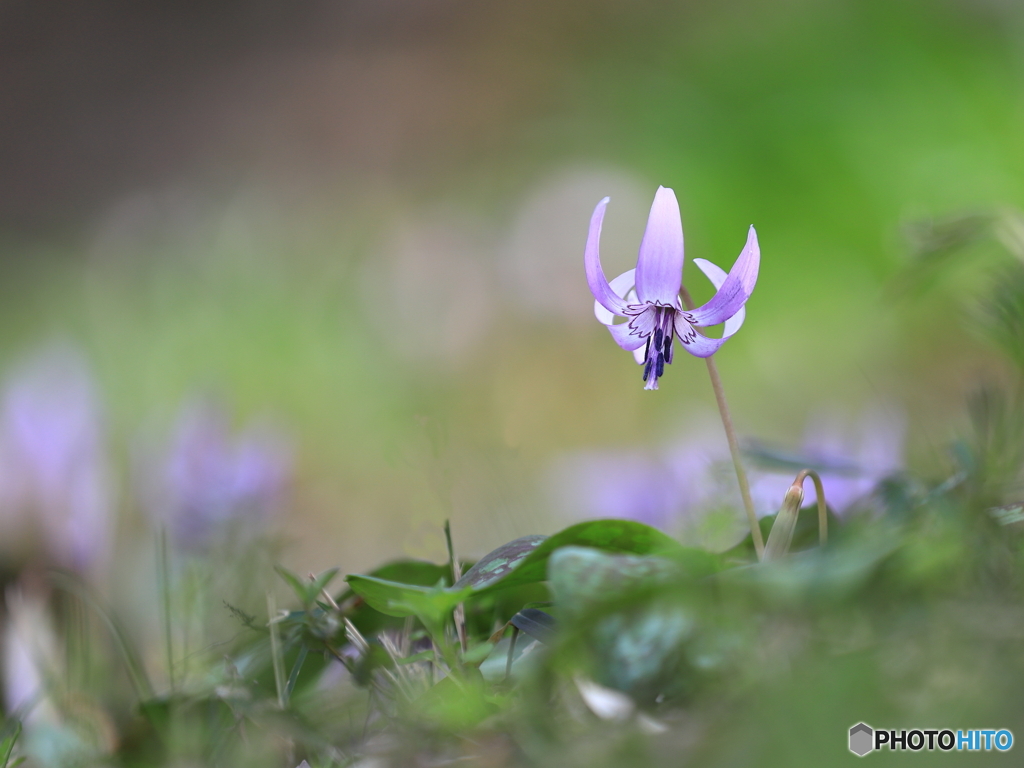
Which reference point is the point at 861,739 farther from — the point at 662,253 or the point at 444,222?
the point at 444,222

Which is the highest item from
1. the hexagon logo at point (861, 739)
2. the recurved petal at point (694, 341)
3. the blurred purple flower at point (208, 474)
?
the recurved petal at point (694, 341)

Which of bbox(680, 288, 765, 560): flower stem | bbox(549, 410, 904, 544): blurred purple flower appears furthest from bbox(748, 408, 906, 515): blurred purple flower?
bbox(680, 288, 765, 560): flower stem

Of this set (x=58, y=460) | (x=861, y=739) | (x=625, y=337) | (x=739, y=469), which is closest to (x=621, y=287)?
(x=625, y=337)

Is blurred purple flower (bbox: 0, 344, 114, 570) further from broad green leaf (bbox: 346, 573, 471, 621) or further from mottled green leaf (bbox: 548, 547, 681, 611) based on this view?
mottled green leaf (bbox: 548, 547, 681, 611)

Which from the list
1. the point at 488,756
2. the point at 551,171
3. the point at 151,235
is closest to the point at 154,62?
the point at 151,235

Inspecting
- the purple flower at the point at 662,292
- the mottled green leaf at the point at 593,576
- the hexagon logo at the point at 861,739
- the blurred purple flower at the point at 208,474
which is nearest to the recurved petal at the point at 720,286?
the purple flower at the point at 662,292

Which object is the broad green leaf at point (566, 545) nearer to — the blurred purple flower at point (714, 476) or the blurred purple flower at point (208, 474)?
the blurred purple flower at point (714, 476)

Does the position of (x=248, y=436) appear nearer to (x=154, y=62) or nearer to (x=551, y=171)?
(x=551, y=171)
